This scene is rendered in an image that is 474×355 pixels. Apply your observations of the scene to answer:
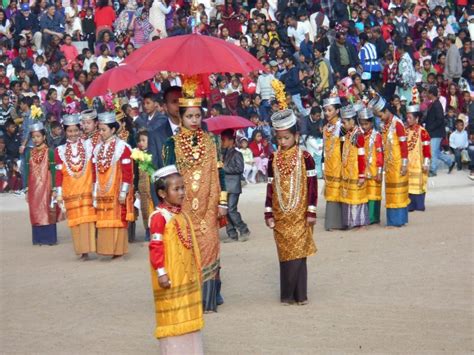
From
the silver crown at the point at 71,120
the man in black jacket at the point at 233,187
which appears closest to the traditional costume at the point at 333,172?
the man in black jacket at the point at 233,187

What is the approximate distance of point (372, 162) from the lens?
607 inches

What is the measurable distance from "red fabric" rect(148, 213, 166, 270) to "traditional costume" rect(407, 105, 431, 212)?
9.02 meters

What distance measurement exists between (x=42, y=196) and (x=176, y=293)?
7365 mm

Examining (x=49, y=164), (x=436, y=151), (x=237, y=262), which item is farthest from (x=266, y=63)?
(x=237, y=262)

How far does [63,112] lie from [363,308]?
13103mm

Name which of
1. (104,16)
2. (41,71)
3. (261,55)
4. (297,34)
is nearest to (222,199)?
(41,71)

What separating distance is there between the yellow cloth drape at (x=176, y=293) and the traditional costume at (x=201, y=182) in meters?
1.47

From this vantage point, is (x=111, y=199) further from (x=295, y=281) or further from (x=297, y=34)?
(x=297, y=34)

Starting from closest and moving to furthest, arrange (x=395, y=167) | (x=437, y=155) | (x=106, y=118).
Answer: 1. (x=106, y=118)
2. (x=395, y=167)
3. (x=437, y=155)

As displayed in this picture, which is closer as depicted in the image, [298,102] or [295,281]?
[295,281]

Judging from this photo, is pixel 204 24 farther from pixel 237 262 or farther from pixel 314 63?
pixel 237 262

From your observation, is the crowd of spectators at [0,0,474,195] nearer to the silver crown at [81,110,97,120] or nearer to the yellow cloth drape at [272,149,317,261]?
the silver crown at [81,110,97,120]

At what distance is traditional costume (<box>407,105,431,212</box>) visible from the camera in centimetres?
1664

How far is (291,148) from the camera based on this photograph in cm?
1071
